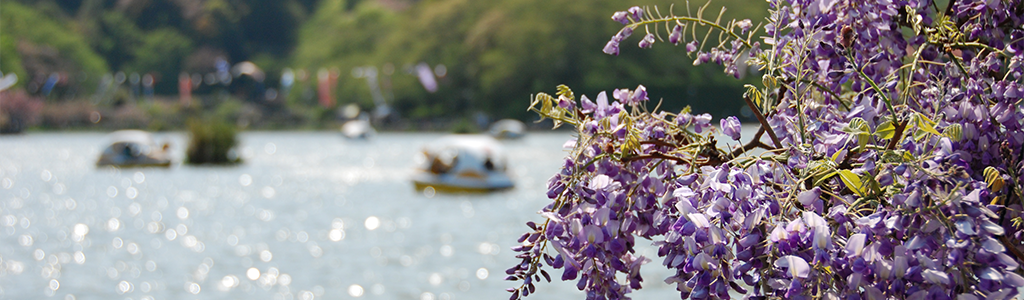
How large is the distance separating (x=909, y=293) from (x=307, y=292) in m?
11.1

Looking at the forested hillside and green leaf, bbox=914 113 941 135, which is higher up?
green leaf, bbox=914 113 941 135

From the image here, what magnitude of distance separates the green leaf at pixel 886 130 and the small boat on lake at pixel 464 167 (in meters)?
22.2

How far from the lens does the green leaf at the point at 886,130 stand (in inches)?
71.3

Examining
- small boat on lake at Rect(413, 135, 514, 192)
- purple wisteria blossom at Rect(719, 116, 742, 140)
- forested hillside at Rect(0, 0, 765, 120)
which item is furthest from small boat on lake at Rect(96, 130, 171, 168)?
purple wisteria blossom at Rect(719, 116, 742, 140)

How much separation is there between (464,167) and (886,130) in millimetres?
22817

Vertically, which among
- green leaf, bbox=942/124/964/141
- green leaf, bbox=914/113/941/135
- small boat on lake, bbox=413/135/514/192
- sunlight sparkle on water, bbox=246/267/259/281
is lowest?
small boat on lake, bbox=413/135/514/192

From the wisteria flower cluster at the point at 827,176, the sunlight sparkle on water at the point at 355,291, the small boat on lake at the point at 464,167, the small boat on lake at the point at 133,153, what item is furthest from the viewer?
the small boat on lake at the point at 133,153

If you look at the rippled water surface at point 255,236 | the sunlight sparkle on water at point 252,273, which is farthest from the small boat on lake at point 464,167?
the sunlight sparkle on water at point 252,273

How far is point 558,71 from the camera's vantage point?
226 ft

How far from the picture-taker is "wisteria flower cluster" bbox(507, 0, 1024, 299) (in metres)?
1.67

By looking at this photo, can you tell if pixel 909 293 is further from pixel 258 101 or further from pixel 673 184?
pixel 258 101

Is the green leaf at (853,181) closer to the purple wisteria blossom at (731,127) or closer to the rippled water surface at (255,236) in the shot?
the purple wisteria blossom at (731,127)

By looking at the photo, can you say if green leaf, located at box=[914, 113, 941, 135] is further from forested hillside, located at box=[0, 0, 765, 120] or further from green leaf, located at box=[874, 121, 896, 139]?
forested hillside, located at box=[0, 0, 765, 120]

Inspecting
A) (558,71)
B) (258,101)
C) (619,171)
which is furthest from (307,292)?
(258,101)
